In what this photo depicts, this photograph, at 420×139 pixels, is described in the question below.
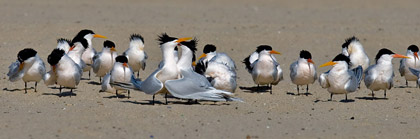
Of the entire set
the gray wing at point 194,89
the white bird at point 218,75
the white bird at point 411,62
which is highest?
the white bird at point 411,62

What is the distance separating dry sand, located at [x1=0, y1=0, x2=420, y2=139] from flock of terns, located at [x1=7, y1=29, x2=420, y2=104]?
0.20 meters

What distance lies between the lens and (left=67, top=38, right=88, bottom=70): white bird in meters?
11.0

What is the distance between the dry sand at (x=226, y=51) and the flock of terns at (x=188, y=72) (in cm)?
20

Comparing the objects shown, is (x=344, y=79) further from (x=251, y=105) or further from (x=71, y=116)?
(x=71, y=116)

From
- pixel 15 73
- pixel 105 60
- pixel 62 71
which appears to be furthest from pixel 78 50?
pixel 62 71

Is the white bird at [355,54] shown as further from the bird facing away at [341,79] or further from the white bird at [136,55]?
the white bird at [136,55]

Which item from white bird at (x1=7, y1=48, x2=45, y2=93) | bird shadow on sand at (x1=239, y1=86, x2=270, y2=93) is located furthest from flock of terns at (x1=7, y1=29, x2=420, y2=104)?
bird shadow on sand at (x1=239, y1=86, x2=270, y2=93)

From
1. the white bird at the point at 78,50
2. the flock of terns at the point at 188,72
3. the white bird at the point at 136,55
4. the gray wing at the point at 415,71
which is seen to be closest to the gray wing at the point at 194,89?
the flock of terns at the point at 188,72

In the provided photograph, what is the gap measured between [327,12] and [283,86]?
9.57 m

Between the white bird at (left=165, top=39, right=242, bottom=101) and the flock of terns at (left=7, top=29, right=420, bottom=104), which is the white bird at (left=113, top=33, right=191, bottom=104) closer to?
the flock of terns at (left=7, top=29, right=420, bottom=104)

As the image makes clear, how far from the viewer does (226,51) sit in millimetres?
14445

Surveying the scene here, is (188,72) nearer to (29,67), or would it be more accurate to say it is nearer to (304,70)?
(304,70)

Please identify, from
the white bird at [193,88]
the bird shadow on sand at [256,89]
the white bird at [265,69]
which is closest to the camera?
the white bird at [193,88]

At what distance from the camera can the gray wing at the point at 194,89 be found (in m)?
8.76
